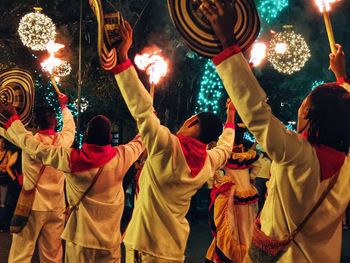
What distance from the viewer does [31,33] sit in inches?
331

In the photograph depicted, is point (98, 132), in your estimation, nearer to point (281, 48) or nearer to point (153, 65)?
point (153, 65)

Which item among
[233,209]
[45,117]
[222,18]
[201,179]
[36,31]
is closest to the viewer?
[222,18]

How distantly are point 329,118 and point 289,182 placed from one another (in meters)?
0.40

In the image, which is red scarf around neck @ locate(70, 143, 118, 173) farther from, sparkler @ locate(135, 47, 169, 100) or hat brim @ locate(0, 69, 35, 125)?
hat brim @ locate(0, 69, 35, 125)

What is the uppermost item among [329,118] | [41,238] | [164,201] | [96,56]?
[96,56]

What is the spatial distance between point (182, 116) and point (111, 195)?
938cm

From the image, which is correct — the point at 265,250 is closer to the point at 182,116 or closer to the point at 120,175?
the point at 120,175

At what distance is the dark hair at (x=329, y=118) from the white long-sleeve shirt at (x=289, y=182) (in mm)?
131

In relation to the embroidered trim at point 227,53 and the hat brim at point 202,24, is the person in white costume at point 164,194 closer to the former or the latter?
the hat brim at point 202,24

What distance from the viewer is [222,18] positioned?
7.43ft

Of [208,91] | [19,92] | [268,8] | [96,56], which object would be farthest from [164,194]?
[268,8]

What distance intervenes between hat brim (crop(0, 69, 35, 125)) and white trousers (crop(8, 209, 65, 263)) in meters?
1.20

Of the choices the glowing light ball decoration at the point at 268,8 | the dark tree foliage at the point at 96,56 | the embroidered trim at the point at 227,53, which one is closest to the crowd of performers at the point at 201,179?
the embroidered trim at the point at 227,53

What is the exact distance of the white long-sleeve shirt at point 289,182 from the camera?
228 cm
